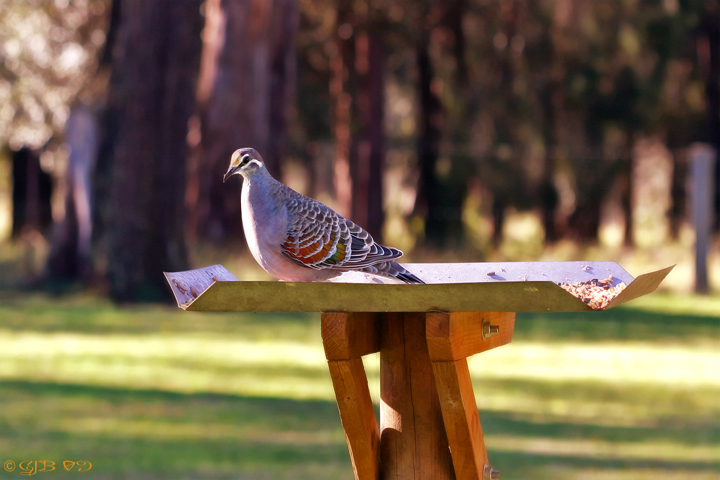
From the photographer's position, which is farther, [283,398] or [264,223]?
[283,398]

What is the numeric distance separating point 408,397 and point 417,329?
0.26 meters

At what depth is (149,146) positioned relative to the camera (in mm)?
13031

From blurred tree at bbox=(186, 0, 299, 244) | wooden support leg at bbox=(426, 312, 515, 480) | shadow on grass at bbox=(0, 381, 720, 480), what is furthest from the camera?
blurred tree at bbox=(186, 0, 299, 244)

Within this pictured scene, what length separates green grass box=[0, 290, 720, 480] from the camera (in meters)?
6.27

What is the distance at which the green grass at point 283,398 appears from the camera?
627 cm

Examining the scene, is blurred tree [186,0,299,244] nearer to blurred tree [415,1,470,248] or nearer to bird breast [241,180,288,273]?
blurred tree [415,1,470,248]

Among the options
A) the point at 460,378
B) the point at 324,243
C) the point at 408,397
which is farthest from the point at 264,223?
the point at 460,378

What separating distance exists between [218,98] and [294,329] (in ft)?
21.4

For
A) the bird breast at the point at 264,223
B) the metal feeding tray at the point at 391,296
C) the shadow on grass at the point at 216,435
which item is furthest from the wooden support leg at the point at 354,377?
the shadow on grass at the point at 216,435

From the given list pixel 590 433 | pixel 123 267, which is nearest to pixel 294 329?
pixel 123 267

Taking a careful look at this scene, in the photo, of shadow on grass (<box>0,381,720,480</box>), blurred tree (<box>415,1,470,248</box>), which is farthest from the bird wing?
blurred tree (<box>415,1,470,248</box>)

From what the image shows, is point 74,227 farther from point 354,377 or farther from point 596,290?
point 596,290

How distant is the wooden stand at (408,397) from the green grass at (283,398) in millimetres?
2438

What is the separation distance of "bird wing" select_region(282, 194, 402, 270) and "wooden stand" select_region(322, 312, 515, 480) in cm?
28
